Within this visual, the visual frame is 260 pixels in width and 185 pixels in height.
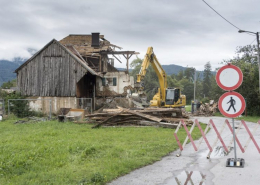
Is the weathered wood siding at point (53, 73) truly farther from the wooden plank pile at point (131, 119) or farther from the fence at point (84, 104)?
the wooden plank pile at point (131, 119)

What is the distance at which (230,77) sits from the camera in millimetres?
8688

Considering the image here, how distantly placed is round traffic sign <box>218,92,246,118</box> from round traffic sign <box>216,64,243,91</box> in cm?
22

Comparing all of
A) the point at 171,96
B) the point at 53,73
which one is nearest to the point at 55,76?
the point at 53,73

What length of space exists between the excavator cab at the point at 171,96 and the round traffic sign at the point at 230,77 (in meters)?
25.2

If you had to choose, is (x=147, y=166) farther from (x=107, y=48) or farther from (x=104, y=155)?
(x=107, y=48)

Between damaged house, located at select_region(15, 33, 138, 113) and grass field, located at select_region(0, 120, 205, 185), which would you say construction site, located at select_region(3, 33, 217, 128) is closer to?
damaged house, located at select_region(15, 33, 138, 113)

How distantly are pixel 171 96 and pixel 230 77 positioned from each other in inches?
1004

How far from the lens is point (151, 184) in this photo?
6750 millimetres

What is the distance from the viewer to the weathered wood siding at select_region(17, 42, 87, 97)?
32.2m

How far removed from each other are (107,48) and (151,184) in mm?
32200

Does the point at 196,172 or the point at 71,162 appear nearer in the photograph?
the point at 196,172

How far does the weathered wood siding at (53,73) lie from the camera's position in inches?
1266

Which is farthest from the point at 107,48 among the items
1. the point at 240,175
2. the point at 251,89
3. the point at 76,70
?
the point at 240,175

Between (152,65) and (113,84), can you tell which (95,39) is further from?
(152,65)
